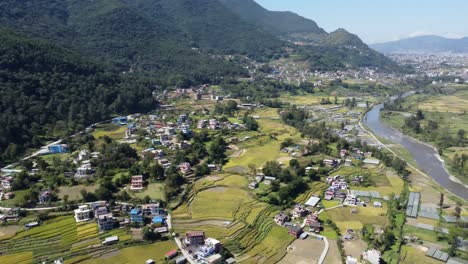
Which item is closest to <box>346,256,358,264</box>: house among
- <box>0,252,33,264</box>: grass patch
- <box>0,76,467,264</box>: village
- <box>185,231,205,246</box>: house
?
<box>0,76,467,264</box>: village

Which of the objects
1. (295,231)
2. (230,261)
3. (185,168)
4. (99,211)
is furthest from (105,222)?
(295,231)

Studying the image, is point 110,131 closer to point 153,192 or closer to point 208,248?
point 153,192

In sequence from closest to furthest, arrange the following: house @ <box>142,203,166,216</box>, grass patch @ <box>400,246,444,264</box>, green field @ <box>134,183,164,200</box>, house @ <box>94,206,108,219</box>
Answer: grass patch @ <box>400,246,444,264</box> < house @ <box>94,206,108,219</box> < house @ <box>142,203,166,216</box> < green field @ <box>134,183,164,200</box>

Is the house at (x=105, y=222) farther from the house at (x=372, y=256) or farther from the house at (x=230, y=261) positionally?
the house at (x=372, y=256)

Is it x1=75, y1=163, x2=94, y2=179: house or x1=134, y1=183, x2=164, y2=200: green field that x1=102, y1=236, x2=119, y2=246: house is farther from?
x1=75, y1=163, x2=94, y2=179: house

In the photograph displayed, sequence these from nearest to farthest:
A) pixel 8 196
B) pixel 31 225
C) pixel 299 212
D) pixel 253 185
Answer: pixel 31 225
pixel 299 212
pixel 8 196
pixel 253 185

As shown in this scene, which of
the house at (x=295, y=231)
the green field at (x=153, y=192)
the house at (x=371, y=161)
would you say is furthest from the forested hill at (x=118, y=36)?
the house at (x=295, y=231)

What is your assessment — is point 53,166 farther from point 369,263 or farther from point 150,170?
point 369,263
